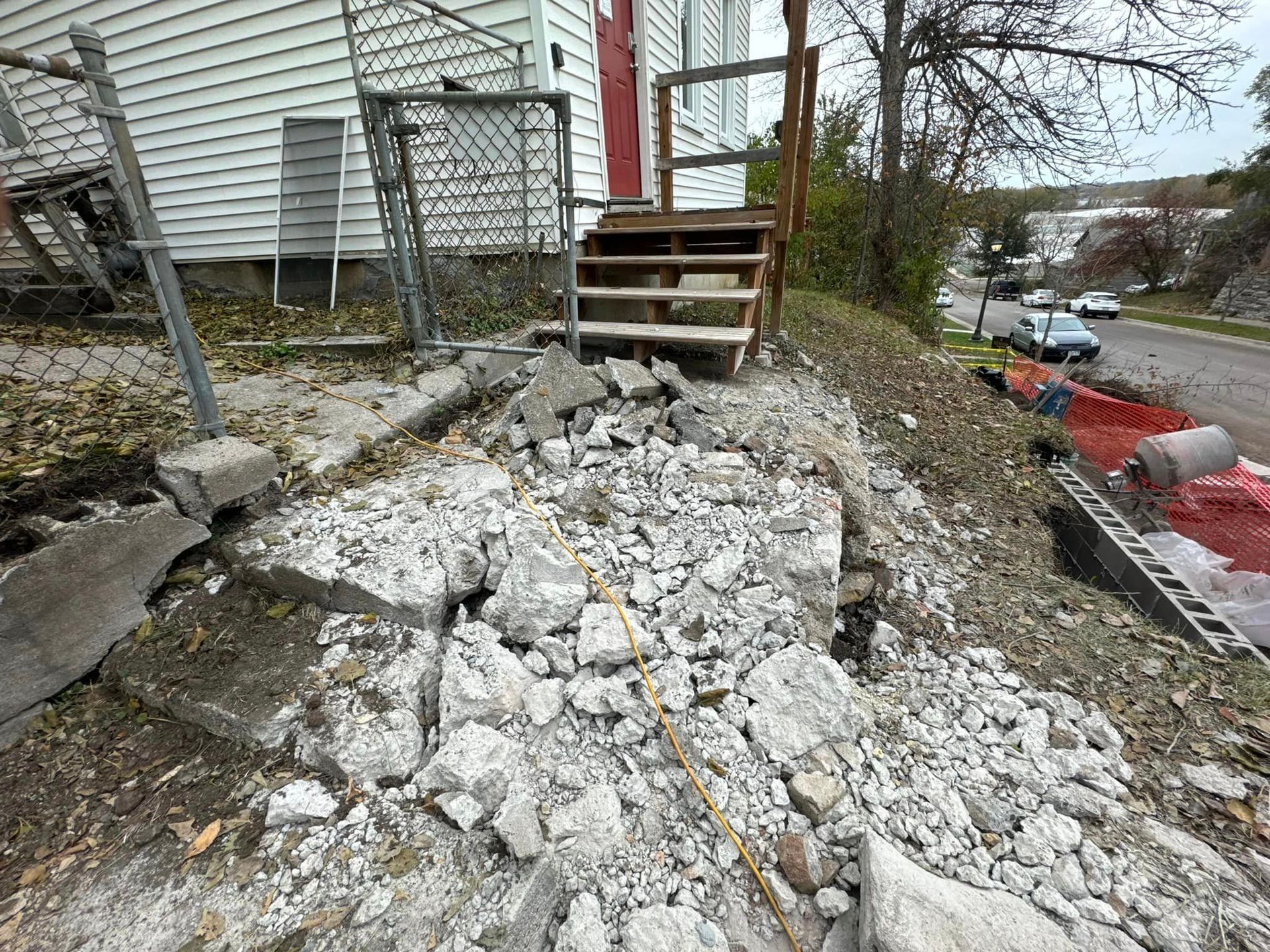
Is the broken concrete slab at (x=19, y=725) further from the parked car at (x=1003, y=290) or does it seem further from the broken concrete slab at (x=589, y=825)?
the parked car at (x=1003, y=290)

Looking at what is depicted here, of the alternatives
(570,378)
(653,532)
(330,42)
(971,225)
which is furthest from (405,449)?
(971,225)

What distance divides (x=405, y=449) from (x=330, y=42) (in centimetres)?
372

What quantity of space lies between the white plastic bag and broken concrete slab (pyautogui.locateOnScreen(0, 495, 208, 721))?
4732 millimetres

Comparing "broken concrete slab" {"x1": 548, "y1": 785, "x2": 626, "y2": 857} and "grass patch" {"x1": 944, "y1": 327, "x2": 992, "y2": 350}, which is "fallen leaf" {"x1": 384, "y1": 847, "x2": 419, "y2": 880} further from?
"grass patch" {"x1": 944, "y1": 327, "x2": 992, "y2": 350}

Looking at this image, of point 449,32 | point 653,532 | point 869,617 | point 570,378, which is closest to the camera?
point 653,532

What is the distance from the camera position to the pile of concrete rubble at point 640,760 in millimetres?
1158

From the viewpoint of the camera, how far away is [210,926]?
110cm

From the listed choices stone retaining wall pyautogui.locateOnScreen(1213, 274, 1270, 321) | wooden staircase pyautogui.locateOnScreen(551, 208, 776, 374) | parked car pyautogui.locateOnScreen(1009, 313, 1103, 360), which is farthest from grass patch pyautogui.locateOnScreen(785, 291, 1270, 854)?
stone retaining wall pyautogui.locateOnScreen(1213, 274, 1270, 321)

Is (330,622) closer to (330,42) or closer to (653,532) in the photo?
(653,532)

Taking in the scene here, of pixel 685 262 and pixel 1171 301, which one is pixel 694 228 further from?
pixel 1171 301

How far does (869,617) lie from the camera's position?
217 centimetres

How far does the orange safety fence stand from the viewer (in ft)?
12.9

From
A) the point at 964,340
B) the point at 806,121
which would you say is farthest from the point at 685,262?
the point at 964,340

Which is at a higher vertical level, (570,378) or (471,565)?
(570,378)
